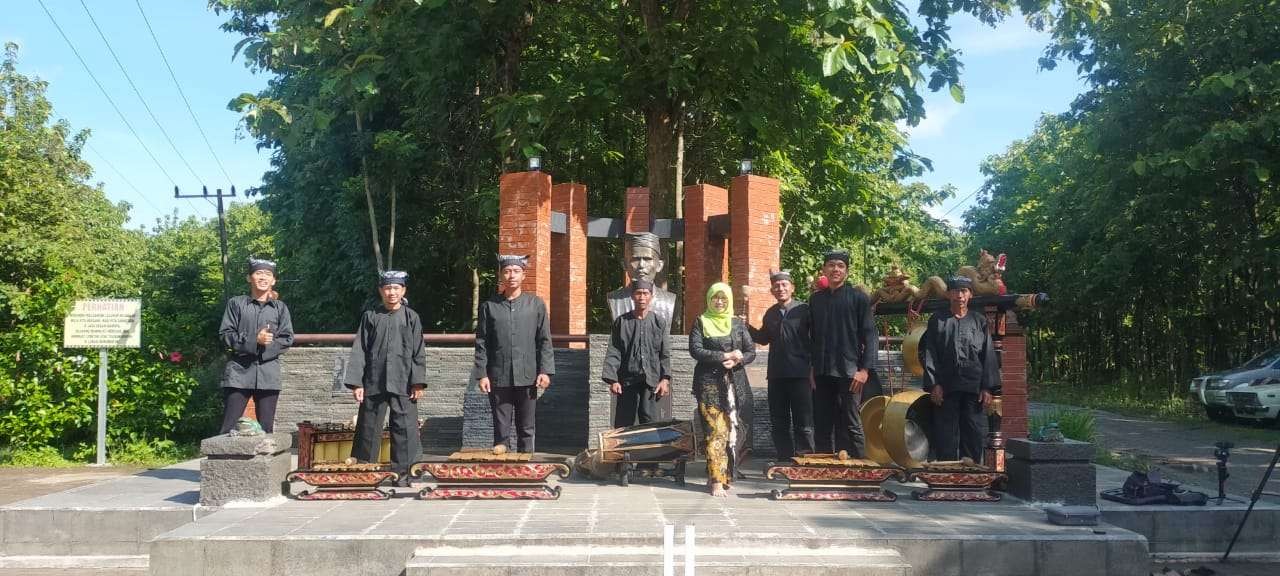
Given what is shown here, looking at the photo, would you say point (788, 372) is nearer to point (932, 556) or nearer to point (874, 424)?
point (874, 424)

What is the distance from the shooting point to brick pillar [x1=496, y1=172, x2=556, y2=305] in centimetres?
1030

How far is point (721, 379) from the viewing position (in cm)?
750

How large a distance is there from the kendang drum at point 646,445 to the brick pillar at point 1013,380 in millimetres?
2664

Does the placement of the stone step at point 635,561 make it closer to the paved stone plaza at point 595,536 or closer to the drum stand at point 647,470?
the paved stone plaza at point 595,536

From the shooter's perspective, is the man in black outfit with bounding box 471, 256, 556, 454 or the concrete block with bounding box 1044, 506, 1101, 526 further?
the man in black outfit with bounding box 471, 256, 556, 454

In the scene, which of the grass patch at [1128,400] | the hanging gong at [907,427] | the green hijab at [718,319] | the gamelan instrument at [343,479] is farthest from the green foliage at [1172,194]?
the gamelan instrument at [343,479]

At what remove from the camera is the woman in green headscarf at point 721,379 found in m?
7.32

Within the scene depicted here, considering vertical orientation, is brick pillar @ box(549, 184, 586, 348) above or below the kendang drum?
above

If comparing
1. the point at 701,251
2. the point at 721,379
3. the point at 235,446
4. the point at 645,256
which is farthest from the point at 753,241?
the point at 235,446

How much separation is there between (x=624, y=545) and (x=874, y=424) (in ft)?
12.8

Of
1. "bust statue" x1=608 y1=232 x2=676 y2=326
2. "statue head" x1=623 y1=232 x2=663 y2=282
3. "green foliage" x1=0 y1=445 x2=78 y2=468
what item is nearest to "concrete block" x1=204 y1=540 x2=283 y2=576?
"bust statue" x1=608 y1=232 x2=676 y2=326

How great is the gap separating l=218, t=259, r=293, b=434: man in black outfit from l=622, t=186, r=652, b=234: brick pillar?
4293 millimetres

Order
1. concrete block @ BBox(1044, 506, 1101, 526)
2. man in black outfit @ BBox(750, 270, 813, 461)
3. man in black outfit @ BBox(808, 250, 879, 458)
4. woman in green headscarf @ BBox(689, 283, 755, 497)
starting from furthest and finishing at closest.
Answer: man in black outfit @ BBox(750, 270, 813, 461)
man in black outfit @ BBox(808, 250, 879, 458)
woman in green headscarf @ BBox(689, 283, 755, 497)
concrete block @ BBox(1044, 506, 1101, 526)

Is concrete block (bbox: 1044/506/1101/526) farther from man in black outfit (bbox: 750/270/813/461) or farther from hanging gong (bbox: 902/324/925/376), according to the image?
hanging gong (bbox: 902/324/925/376)
